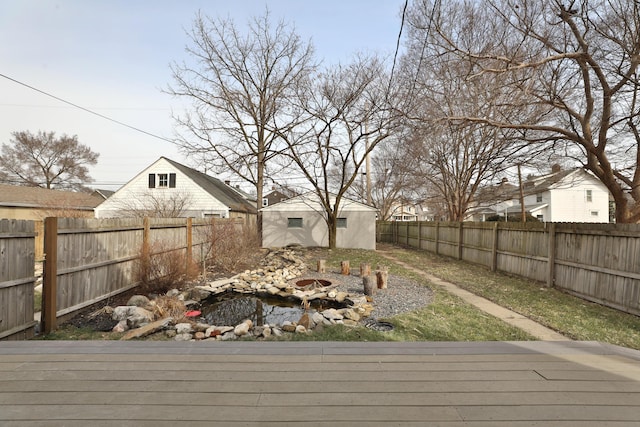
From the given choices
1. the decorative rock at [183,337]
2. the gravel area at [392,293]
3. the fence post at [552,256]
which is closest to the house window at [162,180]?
the gravel area at [392,293]

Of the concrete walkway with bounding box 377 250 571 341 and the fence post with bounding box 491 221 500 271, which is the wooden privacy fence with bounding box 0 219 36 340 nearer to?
the concrete walkway with bounding box 377 250 571 341

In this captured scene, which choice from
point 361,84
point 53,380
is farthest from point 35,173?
point 53,380

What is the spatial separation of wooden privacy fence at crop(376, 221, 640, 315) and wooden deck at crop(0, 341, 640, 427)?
3720 millimetres

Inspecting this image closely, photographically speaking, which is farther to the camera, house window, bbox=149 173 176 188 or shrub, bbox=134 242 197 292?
house window, bbox=149 173 176 188

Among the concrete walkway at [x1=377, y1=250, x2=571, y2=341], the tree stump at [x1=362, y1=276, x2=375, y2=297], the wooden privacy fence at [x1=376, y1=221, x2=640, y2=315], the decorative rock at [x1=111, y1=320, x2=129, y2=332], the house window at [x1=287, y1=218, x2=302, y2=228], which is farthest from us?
the house window at [x1=287, y1=218, x2=302, y2=228]

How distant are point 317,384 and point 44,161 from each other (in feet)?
136

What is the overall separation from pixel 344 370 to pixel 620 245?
20.5ft

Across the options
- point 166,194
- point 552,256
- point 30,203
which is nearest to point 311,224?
point 166,194

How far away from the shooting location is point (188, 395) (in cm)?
228

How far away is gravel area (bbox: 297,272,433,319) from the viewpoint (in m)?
5.96

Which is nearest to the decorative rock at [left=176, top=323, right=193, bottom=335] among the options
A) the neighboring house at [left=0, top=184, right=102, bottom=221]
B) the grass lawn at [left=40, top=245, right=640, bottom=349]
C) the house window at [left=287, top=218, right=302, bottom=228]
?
the grass lawn at [left=40, top=245, right=640, bottom=349]

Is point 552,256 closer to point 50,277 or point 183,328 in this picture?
point 183,328

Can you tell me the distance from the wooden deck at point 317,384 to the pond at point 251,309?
252cm

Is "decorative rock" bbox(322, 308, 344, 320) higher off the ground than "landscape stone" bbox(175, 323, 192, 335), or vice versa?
"landscape stone" bbox(175, 323, 192, 335)
